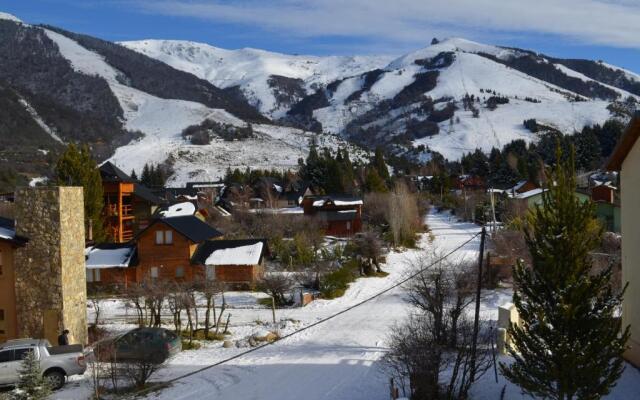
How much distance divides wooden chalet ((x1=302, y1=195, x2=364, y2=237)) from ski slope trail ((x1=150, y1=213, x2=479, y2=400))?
2996 centimetres

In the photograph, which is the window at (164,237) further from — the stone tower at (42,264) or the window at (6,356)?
the window at (6,356)

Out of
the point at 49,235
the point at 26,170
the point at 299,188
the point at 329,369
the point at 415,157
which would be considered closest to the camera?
the point at 329,369

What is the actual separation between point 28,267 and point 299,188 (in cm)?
6963

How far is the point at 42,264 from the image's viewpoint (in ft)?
70.7

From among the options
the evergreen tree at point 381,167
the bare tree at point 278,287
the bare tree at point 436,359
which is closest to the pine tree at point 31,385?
the bare tree at point 436,359

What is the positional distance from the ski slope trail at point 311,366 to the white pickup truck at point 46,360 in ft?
9.05

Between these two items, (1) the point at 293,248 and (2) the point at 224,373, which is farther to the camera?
(1) the point at 293,248

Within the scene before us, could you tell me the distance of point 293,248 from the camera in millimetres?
44938

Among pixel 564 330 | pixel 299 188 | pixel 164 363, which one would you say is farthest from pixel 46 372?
pixel 299 188

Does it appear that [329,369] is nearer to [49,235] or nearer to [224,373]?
[224,373]

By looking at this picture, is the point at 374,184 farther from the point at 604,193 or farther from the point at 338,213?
the point at 604,193

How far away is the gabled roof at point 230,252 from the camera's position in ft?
125

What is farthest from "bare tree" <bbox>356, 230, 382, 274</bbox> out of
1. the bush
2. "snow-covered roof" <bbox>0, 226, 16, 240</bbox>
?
"snow-covered roof" <bbox>0, 226, 16, 240</bbox>

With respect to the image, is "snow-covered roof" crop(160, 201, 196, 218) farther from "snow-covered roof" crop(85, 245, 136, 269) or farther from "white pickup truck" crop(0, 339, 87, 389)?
"white pickup truck" crop(0, 339, 87, 389)
